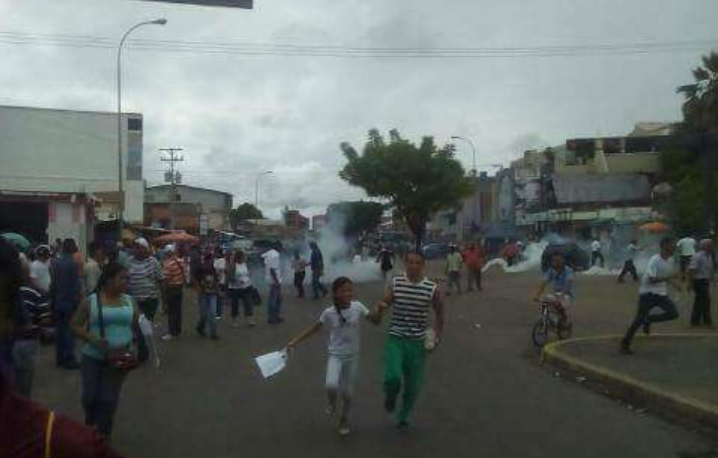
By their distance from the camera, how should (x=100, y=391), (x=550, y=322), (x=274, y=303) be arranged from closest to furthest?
(x=100, y=391)
(x=550, y=322)
(x=274, y=303)

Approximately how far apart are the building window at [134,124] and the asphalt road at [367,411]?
153 feet

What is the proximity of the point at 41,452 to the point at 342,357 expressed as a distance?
6680mm

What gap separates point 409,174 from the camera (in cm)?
4781

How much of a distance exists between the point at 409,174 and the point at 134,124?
21.8m

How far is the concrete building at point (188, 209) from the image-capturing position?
2815 inches

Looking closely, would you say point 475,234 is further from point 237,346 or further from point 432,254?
point 237,346

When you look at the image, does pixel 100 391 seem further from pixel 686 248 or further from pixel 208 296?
pixel 686 248

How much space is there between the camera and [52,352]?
1466 cm

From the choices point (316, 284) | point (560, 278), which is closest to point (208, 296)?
point (560, 278)

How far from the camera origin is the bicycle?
49.1 ft

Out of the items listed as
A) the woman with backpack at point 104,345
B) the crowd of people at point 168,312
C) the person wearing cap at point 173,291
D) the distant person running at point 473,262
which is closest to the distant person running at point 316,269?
the distant person running at point 473,262

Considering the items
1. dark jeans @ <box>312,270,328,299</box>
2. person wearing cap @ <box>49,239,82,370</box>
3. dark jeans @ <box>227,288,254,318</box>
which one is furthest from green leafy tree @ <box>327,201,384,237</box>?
person wearing cap @ <box>49,239,82,370</box>

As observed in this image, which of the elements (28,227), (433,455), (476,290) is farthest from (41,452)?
(28,227)

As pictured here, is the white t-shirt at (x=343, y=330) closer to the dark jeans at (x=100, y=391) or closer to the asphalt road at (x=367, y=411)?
the asphalt road at (x=367, y=411)
